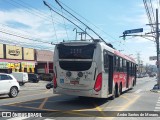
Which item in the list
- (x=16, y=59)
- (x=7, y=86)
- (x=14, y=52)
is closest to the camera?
(x=7, y=86)

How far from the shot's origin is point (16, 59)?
56.6 m

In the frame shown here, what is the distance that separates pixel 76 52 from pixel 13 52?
137 ft

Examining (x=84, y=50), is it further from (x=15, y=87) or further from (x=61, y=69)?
(x=15, y=87)

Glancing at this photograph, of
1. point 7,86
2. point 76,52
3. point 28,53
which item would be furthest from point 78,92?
point 28,53

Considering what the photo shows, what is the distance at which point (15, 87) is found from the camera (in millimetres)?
20062

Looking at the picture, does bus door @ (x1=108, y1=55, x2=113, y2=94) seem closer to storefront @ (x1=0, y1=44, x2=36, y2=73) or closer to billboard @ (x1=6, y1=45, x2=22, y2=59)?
storefront @ (x1=0, y1=44, x2=36, y2=73)

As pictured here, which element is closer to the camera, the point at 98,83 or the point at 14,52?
the point at 98,83

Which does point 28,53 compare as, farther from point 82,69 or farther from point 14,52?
point 82,69

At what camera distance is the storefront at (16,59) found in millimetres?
52531

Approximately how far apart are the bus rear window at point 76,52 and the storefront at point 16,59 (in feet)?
123

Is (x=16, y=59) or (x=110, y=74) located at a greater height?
(x=16, y=59)

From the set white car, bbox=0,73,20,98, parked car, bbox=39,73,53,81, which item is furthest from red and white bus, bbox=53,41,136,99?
parked car, bbox=39,73,53,81

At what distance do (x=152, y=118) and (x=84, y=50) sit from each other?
5093mm

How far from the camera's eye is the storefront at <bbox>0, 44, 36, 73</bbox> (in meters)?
52.5
